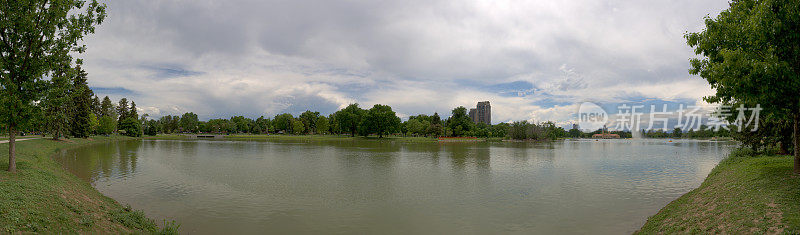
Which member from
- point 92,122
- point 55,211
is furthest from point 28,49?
point 92,122

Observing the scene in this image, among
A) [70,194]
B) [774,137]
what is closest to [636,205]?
[774,137]

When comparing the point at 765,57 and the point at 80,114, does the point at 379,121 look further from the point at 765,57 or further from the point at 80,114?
the point at 765,57

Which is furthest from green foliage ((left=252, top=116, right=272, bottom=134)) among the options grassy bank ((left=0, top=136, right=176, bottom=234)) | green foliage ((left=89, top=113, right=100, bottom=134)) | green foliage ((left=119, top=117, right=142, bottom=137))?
grassy bank ((left=0, top=136, right=176, bottom=234))

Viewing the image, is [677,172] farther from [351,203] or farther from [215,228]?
[215,228]

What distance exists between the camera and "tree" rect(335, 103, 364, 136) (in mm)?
131125

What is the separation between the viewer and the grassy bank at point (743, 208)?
9742 mm

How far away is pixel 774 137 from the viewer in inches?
1001

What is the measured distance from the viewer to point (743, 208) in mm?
11273

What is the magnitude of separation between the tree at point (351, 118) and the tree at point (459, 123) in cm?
3822

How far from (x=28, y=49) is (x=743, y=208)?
30835 mm

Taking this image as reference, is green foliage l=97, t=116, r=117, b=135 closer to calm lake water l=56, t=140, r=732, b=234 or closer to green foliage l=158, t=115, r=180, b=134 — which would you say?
calm lake water l=56, t=140, r=732, b=234

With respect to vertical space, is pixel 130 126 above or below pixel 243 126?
below

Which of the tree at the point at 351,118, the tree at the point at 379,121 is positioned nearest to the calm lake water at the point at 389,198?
the tree at the point at 379,121

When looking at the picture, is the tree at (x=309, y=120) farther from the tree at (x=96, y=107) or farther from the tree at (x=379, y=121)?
the tree at (x=96, y=107)
